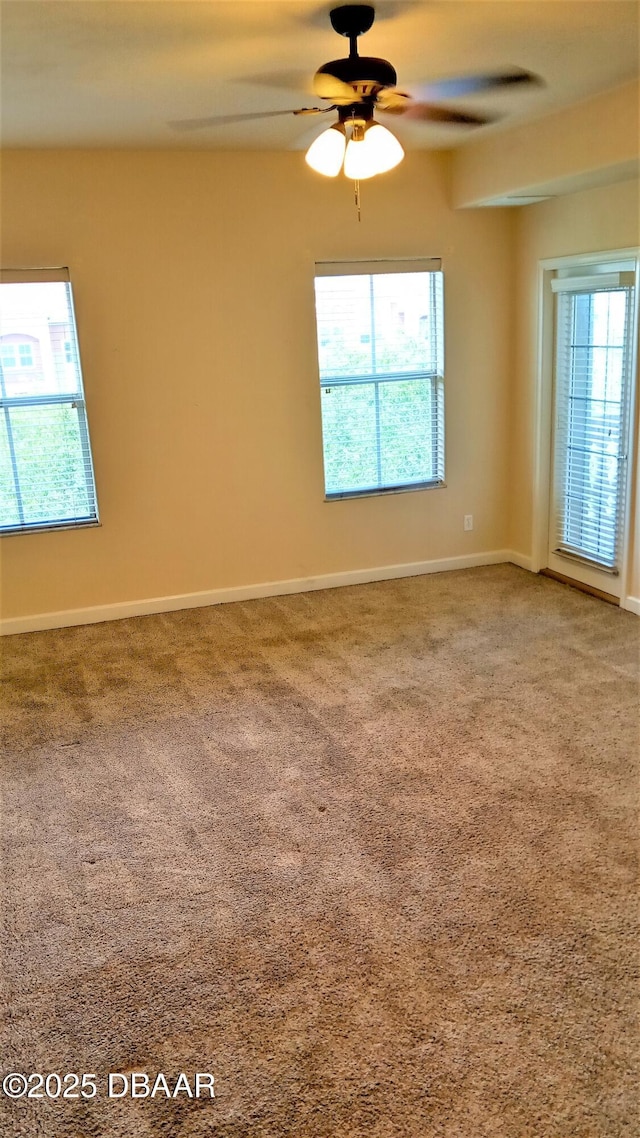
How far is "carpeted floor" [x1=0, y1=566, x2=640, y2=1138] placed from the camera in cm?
187

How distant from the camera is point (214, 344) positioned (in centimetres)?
478

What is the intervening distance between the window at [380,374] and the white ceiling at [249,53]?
1.18 metres

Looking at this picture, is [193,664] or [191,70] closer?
[191,70]

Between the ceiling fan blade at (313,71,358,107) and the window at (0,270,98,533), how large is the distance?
2350 mm

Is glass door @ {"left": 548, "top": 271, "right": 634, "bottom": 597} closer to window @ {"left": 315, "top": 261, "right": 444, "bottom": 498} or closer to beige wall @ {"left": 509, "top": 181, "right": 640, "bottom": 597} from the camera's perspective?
beige wall @ {"left": 509, "top": 181, "right": 640, "bottom": 597}

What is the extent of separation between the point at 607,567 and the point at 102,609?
118 inches

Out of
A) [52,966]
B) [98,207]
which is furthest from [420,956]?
[98,207]

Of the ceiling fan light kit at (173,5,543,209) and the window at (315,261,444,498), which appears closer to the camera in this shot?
the ceiling fan light kit at (173,5,543,209)

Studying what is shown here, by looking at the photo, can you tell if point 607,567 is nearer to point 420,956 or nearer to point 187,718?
point 187,718

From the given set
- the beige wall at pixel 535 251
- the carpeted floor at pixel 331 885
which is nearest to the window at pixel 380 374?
the beige wall at pixel 535 251

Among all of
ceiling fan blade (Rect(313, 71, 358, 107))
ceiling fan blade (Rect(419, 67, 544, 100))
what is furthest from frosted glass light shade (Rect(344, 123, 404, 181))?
ceiling fan blade (Rect(419, 67, 544, 100))

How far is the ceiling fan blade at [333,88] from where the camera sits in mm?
2480

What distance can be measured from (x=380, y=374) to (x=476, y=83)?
238 centimetres

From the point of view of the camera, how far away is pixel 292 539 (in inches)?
205
